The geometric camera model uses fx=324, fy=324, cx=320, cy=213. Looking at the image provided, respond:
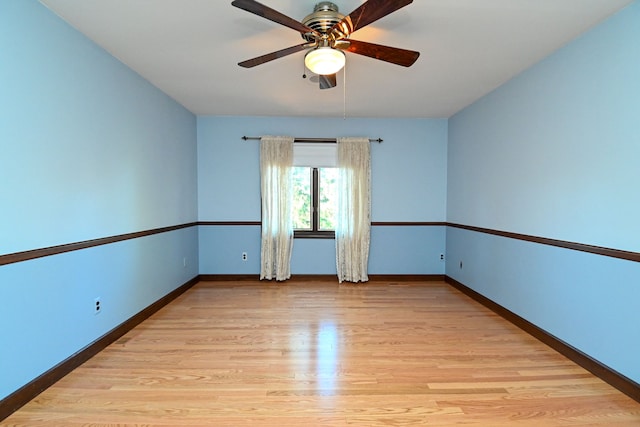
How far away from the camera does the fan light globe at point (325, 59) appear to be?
2031 millimetres

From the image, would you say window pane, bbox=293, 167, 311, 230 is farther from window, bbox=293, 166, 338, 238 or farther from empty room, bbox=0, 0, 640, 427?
empty room, bbox=0, 0, 640, 427

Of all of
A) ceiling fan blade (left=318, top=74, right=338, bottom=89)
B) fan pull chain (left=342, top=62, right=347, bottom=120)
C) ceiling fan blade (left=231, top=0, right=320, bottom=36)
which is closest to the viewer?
ceiling fan blade (left=231, top=0, right=320, bottom=36)

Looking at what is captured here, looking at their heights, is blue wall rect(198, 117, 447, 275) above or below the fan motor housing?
below

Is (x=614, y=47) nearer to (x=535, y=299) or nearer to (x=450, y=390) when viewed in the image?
(x=535, y=299)

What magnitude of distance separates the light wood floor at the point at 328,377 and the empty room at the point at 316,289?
0.02 metres

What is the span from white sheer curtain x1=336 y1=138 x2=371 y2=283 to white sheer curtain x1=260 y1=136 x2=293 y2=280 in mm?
724

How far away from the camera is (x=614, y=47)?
2.10m

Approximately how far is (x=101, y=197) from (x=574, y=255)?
12.0 feet

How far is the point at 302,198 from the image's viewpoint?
188 inches

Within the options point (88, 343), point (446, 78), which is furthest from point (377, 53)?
point (88, 343)

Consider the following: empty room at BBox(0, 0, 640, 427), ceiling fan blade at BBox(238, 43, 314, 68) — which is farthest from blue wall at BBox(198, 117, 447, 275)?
ceiling fan blade at BBox(238, 43, 314, 68)

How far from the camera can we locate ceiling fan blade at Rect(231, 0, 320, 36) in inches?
64.1

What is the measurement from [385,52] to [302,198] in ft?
9.43

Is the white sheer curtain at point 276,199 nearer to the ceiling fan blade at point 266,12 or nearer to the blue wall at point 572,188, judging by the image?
the blue wall at point 572,188
